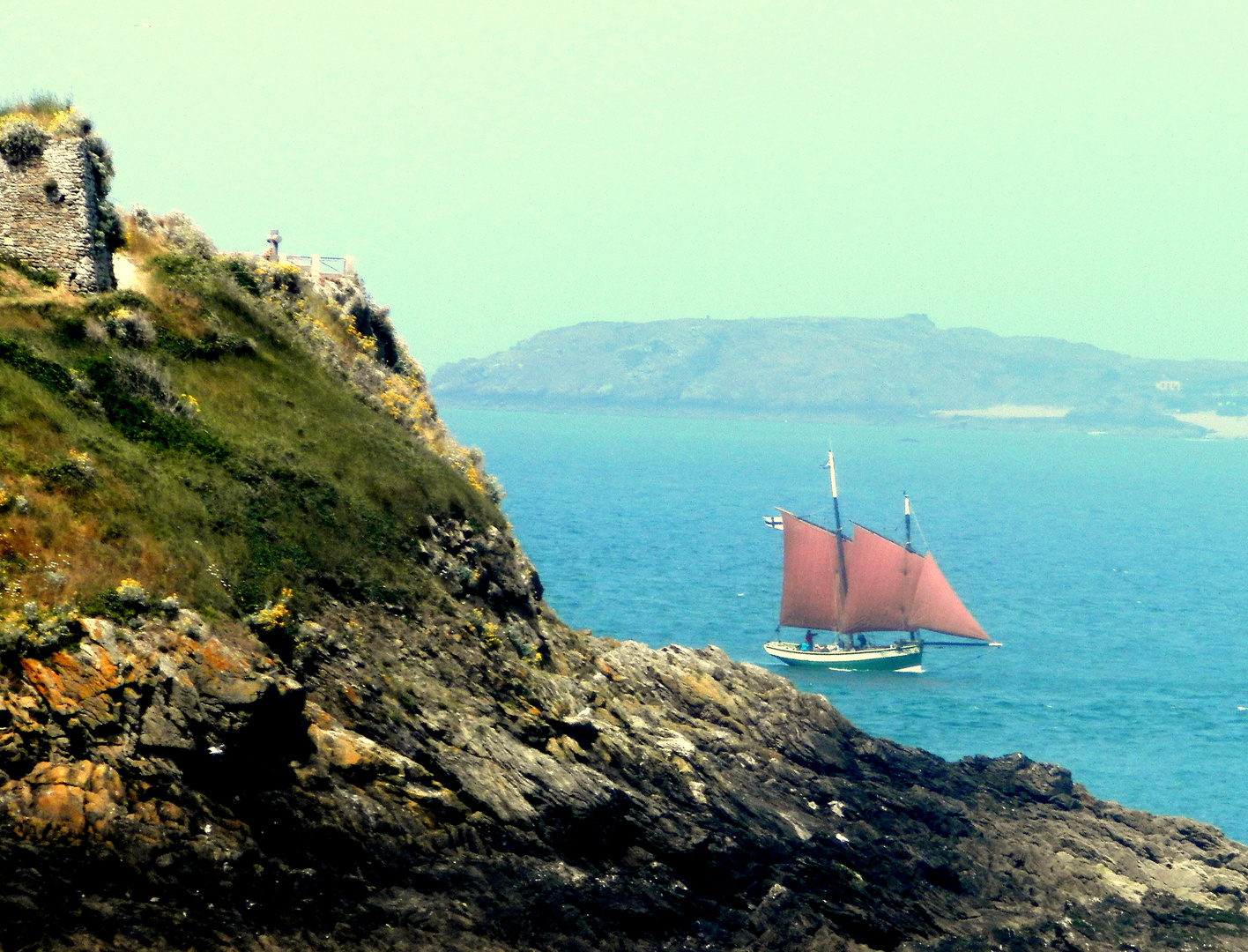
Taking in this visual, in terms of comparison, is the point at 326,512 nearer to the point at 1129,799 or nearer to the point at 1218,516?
the point at 1129,799

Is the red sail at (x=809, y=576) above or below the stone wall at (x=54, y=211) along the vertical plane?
below

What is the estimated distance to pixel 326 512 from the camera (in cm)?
2788

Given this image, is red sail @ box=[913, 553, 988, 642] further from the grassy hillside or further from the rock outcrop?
the grassy hillside

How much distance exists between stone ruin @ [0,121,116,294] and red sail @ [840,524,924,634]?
72508mm

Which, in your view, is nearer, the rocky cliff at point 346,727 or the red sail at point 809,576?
the rocky cliff at point 346,727

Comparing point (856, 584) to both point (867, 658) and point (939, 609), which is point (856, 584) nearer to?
point (939, 609)

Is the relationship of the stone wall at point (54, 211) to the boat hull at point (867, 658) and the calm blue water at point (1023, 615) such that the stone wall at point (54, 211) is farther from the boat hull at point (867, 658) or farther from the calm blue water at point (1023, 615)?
the boat hull at point (867, 658)

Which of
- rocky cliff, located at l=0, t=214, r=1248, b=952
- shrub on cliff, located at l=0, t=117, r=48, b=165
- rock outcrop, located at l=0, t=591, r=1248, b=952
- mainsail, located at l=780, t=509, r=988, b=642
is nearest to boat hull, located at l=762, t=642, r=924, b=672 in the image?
mainsail, located at l=780, t=509, r=988, b=642

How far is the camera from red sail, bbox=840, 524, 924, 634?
93.9 meters

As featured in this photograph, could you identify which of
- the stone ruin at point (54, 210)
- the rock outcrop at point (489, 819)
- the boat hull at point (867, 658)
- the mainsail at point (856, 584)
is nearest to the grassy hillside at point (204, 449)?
the stone ruin at point (54, 210)

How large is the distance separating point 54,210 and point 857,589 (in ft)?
247

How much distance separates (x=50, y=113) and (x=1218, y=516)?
180699mm

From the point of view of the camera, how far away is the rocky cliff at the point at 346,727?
18.7 m

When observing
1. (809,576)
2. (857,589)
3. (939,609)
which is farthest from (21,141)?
(857,589)
